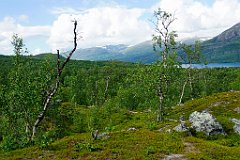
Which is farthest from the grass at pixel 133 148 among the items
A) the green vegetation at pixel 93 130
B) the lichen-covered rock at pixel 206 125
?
the lichen-covered rock at pixel 206 125

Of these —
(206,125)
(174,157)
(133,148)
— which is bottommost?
(174,157)

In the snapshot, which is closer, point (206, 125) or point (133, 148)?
point (133, 148)

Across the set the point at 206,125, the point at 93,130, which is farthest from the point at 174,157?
the point at 206,125

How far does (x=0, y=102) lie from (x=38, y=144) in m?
18.7

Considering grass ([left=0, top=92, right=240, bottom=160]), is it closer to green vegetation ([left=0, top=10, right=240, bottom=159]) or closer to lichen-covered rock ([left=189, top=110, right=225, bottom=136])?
green vegetation ([left=0, top=10, right=240, bottom=159])

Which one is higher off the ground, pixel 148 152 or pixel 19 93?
pixel 19 93

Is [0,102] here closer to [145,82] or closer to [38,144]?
[38,144]

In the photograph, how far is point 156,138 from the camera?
37.9 metres

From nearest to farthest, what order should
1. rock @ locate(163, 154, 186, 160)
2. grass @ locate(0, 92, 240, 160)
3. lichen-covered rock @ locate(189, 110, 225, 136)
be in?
rock @ locate(163, 154, 186, 160) < grass @ locate(0, 92, 240, 160) < lichen-covered rock @ locate(189, 110, 225, 136)

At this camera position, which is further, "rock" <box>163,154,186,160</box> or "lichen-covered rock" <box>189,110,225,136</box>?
"lichen-covered rock" <box>189,110,225,136</box>

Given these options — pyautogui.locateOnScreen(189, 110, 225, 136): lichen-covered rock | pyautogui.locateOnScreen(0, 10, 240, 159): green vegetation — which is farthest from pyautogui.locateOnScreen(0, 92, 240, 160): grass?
pyautogui.locateOnScreen(189, 110, 225, 136): lichen-covered rock

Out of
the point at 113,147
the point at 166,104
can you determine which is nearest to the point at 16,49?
the point at 113,147

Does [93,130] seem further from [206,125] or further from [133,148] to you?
[206,125]

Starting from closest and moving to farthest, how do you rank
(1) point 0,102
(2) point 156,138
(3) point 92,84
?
(2) point 156,138, (1) point 0,102, (3) point 92,84
